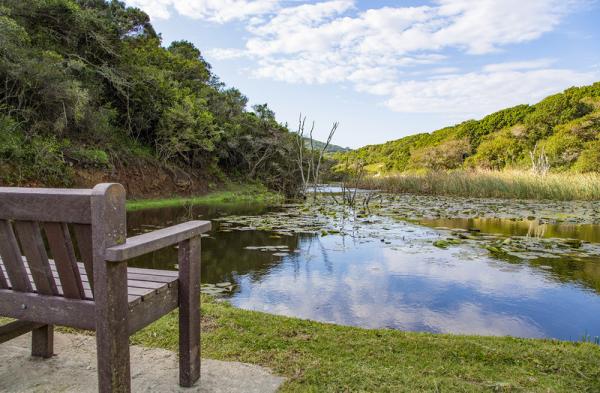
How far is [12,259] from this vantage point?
1.70m

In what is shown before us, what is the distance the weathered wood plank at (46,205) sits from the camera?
144cm

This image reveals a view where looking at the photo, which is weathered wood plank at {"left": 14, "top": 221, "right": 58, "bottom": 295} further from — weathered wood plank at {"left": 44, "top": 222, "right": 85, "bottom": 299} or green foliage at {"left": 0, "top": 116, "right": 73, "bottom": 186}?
green foliage at {"left": 0, "top": 116, "right": 73, "bottom": 186}

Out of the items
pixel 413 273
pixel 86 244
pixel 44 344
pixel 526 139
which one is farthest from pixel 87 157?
pixel 526 139

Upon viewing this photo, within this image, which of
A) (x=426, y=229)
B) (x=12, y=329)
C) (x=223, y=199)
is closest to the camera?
(x=12, y=329)

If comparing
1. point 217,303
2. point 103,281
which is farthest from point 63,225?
point 217,303

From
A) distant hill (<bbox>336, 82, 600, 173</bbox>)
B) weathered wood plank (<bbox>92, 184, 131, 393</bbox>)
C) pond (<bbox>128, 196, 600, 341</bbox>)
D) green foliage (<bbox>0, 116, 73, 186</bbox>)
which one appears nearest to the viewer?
weathered wood plank (<bbox>92, 184, 131, 393</bbox>)

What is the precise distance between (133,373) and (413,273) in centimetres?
406

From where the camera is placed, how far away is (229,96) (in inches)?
836

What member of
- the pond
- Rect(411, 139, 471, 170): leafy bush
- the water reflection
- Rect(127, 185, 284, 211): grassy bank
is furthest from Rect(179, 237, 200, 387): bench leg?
Rect(411, 139, 471, 170): leafy bush

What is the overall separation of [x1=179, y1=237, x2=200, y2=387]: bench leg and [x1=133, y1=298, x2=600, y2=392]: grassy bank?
0.46 meters

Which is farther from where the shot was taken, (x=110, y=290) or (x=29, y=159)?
(x=29, y=159)

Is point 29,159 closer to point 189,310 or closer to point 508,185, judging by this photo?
point 189,310

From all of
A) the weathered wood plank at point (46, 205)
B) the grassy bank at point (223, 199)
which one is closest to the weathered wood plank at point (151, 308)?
the weathered wood plank at point (46, 205)

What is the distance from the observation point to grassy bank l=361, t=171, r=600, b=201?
16.5 metres
